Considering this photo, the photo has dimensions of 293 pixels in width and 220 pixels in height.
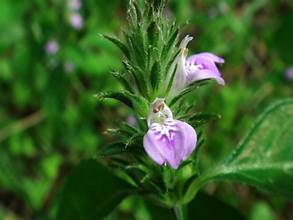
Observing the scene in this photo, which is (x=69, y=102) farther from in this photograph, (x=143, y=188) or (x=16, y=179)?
(x=143, y=188)

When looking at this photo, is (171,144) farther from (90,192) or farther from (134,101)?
(90,192)

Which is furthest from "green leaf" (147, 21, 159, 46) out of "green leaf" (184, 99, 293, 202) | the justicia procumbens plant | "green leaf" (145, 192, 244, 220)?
"green leaf" (145, 192, 244, 220)

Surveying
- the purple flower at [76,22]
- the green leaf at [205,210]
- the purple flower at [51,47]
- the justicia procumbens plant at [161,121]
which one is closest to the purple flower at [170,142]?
the justicia procumbens plant at [161,121]

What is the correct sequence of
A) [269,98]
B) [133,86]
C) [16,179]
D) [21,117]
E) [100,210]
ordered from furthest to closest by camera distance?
[21,117] → [269,98] → [16,179] → [100,210] → [133,86]

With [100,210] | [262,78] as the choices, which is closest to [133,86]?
[100,210]

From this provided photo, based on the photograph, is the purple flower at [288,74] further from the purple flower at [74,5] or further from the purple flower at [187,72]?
the purple flower at [187,72]

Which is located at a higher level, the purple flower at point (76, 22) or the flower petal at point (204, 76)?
the flower petal at point (204, 76)

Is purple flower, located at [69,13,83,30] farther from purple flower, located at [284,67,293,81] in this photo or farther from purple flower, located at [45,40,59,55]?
purple flower, located at [284,67,293,81]
